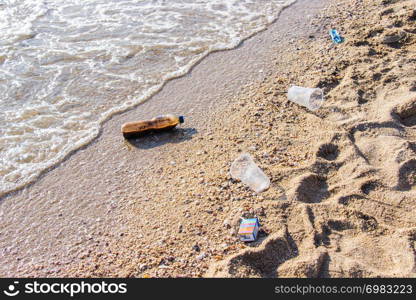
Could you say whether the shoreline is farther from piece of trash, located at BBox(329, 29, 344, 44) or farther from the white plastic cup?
piece of trash, located at BBox(329, 29, 344, 44)

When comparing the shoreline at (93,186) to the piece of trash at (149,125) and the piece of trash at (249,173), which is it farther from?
the piece of trash at (249,173)

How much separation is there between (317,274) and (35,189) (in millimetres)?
2698

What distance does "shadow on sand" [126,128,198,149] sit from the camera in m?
4.59

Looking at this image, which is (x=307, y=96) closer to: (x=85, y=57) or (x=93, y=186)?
(x=93, y=186)

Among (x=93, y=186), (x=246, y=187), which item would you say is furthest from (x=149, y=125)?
(x=246, y=187)

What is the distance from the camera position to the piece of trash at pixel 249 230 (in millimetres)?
3119

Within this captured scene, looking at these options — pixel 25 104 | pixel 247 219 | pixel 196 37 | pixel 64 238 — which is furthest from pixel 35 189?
pixel 196 37

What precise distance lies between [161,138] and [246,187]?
1.36m

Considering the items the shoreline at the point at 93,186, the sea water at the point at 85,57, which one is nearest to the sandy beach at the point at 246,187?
the shoreline at the point at 93,186

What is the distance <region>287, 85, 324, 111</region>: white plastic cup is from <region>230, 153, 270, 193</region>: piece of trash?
3.74 feet

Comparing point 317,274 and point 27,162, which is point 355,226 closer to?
point 317,274

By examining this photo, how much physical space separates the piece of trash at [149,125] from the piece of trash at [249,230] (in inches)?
68.2

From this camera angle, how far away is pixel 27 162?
4418 millimetres

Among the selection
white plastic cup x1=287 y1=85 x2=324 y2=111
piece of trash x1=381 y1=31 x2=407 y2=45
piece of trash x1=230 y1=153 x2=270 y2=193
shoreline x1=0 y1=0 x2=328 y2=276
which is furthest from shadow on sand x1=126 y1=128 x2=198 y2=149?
piece of trash x1=381 y1=31 x2=407 y2=45
